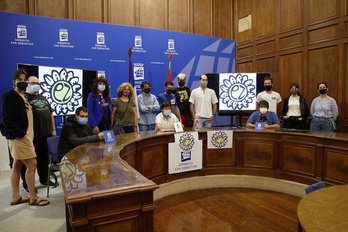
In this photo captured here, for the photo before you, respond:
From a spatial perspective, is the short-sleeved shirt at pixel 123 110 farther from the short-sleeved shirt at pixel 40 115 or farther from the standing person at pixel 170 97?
the short-sleeved shirt at pixel 40 115

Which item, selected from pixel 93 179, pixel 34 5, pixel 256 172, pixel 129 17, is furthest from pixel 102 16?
pixel 93 179

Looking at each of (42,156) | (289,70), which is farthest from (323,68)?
(42,156)

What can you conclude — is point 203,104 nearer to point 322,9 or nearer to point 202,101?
point 202,101

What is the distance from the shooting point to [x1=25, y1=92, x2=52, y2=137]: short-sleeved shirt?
3.53 m

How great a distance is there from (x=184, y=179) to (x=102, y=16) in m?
4.25

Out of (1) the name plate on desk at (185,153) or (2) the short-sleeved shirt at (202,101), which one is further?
(2) the short-sleeved shirt at (202,101)

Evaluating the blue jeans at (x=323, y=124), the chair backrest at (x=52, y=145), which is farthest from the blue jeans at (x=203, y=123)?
the chair backrest at (x=52, y=145)

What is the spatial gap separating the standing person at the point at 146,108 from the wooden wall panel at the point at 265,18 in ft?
13.0

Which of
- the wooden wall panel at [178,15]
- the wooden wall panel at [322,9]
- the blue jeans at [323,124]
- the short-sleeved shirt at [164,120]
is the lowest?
the blue jeans at [323,124]

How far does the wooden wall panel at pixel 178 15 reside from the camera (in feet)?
22.1

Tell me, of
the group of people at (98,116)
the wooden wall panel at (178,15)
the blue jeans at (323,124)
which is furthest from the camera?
the wooden wall panel at (178,15)

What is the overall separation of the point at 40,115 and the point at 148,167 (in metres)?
1.70

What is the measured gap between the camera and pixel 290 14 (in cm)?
602

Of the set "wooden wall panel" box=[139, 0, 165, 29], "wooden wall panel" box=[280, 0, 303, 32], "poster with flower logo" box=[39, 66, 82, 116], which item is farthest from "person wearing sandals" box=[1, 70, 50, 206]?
"wooden wall panel" box=[280, 0, 303, 32]
